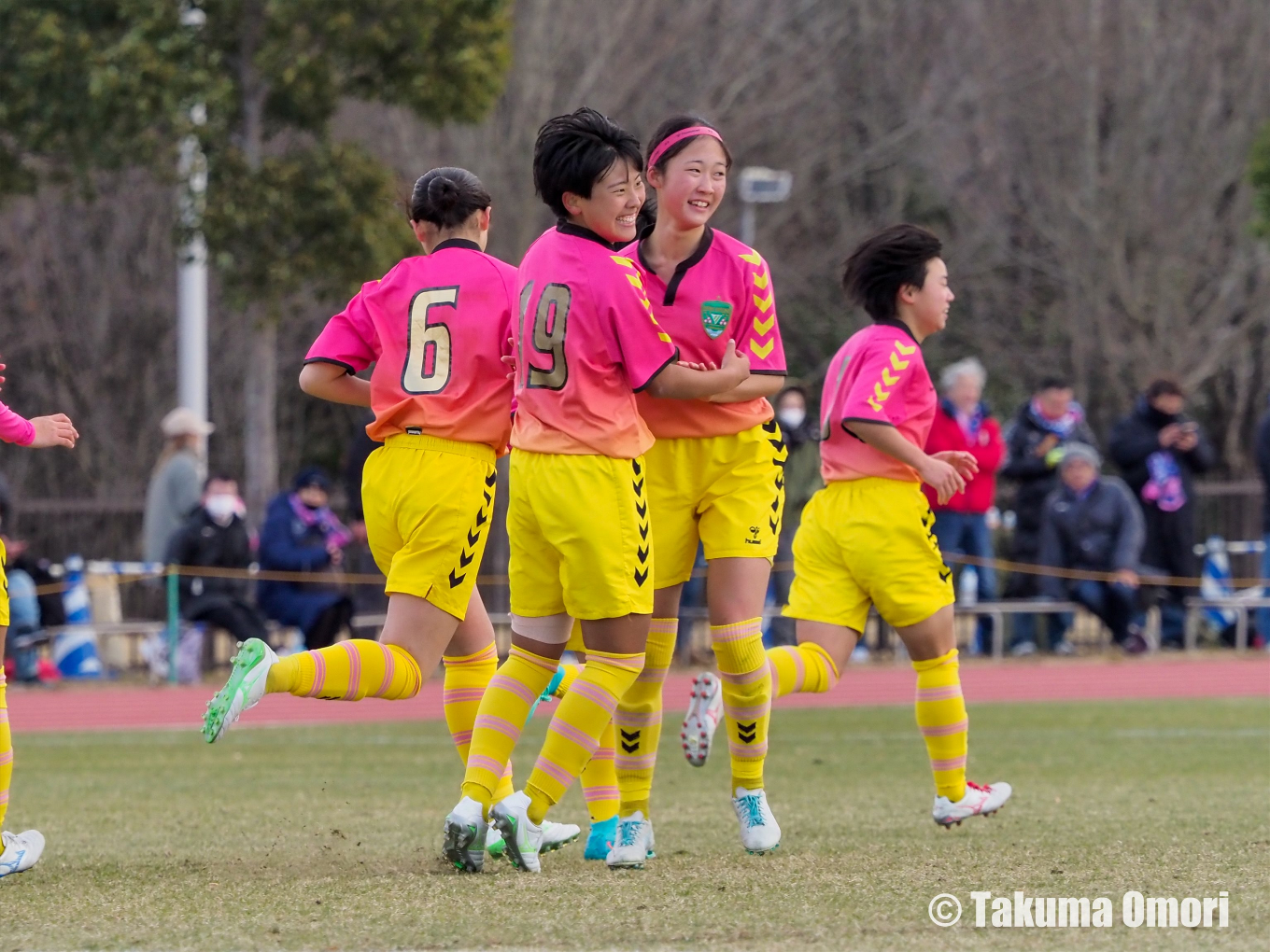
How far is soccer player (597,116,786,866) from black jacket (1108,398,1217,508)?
36.3ft

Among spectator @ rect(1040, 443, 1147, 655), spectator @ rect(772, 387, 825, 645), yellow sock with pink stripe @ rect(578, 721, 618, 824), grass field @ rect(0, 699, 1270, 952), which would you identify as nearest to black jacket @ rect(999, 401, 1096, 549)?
spectator @ rect(1040, 443, 1147, 655)

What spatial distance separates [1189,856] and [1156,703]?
280 inches

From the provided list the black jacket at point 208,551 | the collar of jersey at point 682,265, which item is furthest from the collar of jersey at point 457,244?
the black jacket at point 208,551

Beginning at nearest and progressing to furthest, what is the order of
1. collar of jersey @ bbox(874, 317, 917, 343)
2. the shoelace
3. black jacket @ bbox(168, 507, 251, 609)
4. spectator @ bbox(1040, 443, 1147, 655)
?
the shoelace
collar of jersey @ bbox(874, 317, 917, 343)
black jacket @ bbox(168, 507, 251, 609)
spectator @ bbox(1040, 443, 1147, 655)

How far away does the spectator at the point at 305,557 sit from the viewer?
48.3ft

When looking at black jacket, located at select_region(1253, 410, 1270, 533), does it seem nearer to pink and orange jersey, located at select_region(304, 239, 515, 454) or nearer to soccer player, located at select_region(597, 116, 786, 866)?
soccer player, located at select_region(597, 116, 786, 866)

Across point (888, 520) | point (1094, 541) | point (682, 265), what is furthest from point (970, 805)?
point (1094, 541)

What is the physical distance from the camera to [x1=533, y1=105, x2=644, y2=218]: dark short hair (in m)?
5.52

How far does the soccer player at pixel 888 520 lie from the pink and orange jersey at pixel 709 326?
2.18ft

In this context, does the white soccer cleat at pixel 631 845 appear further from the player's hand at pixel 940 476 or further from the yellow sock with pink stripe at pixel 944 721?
the player's hand at pixel 940 476

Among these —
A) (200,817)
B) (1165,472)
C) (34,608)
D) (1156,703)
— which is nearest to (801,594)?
(200,817)

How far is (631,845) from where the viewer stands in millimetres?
5703

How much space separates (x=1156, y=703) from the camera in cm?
1239

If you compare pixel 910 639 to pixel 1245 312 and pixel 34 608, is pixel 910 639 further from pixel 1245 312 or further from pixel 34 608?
pixel 1245 312
